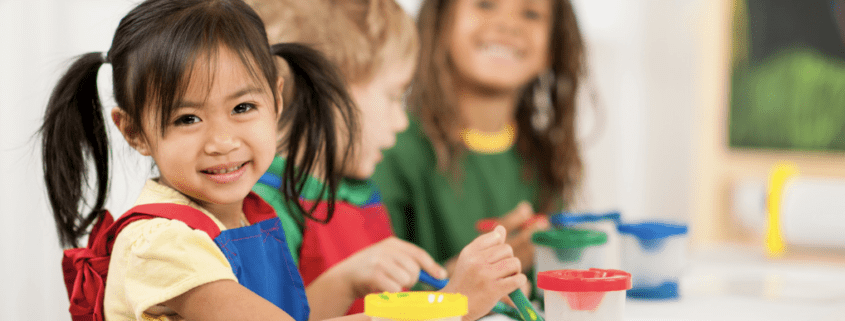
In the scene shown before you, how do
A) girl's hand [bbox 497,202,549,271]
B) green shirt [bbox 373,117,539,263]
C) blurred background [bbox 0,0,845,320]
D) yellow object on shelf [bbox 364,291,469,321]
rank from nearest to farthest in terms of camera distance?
yellow object on shelf [bbox 364,291,469,321] → girl's hand [bbox 497,202,549,271] → green shirt [bbox 373,117,539,263] → blurred background [bbox 0,0,845,320]

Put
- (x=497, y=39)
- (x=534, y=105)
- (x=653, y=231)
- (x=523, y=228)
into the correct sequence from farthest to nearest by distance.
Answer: (x=534, y=105)
(x=497, y=39)
(x=523, y=228)
(x=653, y=231)

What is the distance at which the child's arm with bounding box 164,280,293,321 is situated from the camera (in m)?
0.42

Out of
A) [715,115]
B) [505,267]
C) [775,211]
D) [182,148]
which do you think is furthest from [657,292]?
[715,115]

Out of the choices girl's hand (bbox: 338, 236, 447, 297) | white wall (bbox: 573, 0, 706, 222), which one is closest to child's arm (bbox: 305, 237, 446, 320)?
girl's hand (bbox: 338, 236, 447, 297)

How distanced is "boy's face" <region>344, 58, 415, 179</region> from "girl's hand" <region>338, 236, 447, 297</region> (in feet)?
0.51

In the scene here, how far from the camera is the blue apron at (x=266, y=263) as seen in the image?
47cm

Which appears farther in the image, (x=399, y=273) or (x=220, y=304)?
(x=399, y=273)

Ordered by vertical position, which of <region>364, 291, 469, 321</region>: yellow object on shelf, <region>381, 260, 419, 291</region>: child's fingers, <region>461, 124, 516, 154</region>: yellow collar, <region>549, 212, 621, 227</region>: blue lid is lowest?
<region>381, 260, 419, 291</region>: child's fingers

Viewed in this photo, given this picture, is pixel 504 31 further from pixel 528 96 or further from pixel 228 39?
pixel 228 39

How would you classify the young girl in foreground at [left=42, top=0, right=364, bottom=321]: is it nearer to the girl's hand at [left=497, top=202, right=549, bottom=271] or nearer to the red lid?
the red lid

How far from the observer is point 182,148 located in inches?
16.9

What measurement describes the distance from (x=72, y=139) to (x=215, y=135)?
0.12 m

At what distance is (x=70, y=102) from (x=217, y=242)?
0.14m

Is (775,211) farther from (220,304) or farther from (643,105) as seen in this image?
(220,304)
